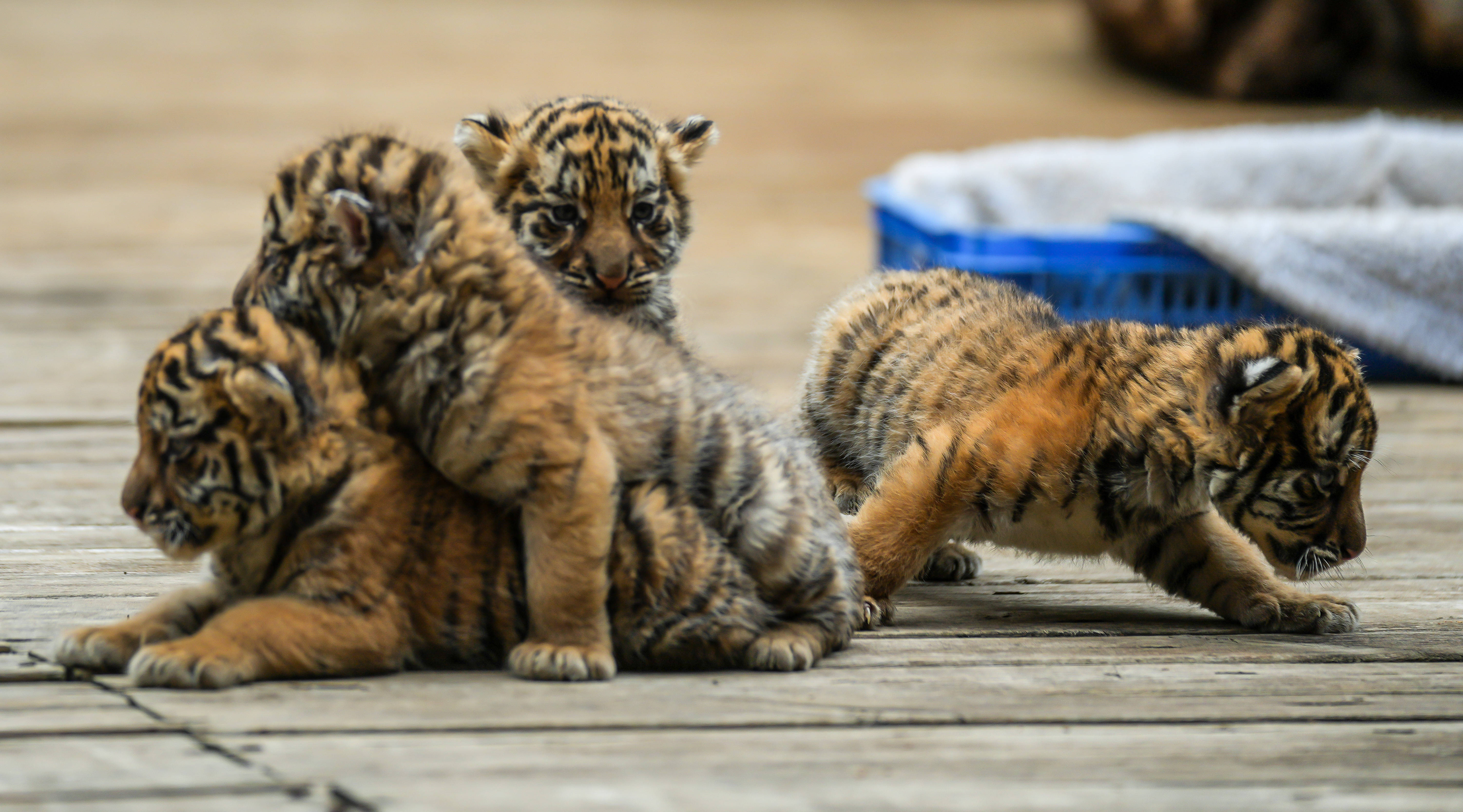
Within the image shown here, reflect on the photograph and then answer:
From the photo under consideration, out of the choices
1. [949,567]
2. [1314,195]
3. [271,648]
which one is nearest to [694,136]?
[949,567]

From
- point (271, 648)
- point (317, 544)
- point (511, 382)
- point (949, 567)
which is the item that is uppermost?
point (511, 382)

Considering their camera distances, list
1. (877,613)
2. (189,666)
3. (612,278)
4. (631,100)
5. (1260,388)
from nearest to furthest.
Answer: (189,666) → (1260,388) → (877,613) → (612,278) → (631,100)

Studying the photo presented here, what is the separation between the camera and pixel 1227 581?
314 centimetres

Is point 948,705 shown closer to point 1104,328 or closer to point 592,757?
point 592,757

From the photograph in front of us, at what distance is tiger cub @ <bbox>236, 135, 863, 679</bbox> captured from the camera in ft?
7.97

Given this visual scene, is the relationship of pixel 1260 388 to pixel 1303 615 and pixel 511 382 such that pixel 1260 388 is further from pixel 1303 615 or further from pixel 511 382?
pixel 511 382

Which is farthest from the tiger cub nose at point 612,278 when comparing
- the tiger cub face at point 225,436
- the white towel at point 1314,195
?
the white towel at point 1314,195

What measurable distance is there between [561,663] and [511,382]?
0.45 metres

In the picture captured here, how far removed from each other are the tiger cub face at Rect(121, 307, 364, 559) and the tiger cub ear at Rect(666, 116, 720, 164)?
4.81 ft

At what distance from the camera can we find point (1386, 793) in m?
2.11

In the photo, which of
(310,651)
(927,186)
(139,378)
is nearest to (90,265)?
(139,378)

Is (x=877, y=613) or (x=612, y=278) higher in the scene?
(x=612, y=278)

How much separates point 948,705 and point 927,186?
402 cm

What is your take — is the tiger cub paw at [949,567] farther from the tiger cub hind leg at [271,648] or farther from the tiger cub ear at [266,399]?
the tiger cub ear at [266,399]
